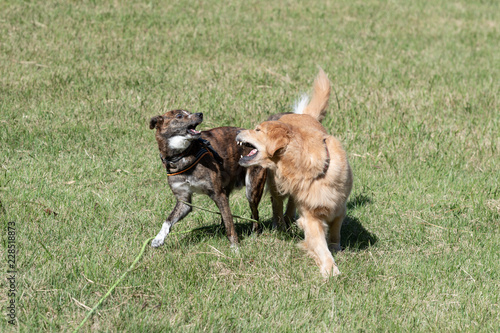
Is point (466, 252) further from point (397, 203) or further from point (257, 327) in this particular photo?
point (257, 327)

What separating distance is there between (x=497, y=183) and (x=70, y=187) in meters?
5.62

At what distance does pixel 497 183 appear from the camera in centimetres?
733

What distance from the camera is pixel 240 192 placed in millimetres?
7461

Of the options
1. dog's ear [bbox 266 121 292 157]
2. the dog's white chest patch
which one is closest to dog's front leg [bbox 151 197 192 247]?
the dog's white chest patch

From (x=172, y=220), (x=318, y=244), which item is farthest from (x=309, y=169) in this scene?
(x=172, y=220)

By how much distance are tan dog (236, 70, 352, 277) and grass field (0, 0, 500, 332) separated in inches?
14.2

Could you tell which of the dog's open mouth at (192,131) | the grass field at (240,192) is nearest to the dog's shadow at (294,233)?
the grass field at (240,192)

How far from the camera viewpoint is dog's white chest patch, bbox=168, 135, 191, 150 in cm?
561

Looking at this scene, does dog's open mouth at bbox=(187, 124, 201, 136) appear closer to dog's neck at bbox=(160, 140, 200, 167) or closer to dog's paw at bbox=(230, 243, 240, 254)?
dog's neck at bbox=(160, 140, 200, 167)

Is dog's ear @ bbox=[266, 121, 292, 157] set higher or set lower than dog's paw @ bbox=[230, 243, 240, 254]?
higher

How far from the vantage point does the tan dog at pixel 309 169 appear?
5.20 meters

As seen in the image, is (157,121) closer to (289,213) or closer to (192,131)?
(192,131)

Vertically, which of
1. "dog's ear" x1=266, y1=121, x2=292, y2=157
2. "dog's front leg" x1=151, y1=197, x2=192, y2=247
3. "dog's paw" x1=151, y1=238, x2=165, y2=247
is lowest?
"dog's paw" x1=151, y1=238, x2=165, y2=247

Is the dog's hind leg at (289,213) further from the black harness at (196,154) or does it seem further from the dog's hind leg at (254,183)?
the black harness at (196,154)
